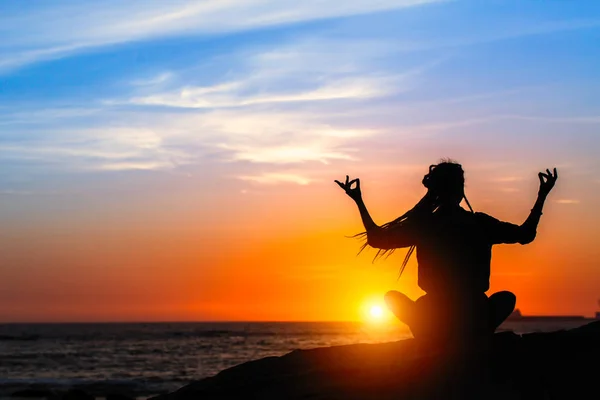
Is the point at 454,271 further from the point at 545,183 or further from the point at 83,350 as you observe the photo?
the point at 83,350

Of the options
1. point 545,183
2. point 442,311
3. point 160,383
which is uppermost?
point 545,183

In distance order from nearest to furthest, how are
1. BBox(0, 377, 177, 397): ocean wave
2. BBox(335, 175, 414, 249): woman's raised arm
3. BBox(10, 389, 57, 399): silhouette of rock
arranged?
BBox(335, 175, 414, 249): woman's raised arm
BBox(10, 389, 57, 399): silhouette of rock
BBox(0, 377, 177, 397): ocean wave

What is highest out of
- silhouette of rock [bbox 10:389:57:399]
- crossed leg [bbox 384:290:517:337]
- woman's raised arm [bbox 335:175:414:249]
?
woman's raised arm [bbox 335:175:414:249]

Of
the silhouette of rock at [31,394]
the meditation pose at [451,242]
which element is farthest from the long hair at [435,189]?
the silhouette of rock at [31,394]

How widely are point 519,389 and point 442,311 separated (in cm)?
88

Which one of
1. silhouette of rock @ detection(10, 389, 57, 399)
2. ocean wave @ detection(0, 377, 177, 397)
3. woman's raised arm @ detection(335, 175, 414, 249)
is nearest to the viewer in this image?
woman's raised arm @ detection(335, 175, 414, 249)

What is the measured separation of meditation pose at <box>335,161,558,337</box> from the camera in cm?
704

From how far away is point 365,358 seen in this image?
25.4 feet

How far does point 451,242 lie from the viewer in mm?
7027

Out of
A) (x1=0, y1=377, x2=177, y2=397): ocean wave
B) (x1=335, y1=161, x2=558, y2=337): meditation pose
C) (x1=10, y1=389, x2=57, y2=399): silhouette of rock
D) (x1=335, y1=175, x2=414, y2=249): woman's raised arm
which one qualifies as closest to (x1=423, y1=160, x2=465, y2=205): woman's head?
(x1=335, y1=161, x2=558, y2=337): meditation pose

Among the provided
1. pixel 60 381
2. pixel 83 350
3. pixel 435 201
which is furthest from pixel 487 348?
pixel 83 350

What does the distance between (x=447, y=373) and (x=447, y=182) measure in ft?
5.16

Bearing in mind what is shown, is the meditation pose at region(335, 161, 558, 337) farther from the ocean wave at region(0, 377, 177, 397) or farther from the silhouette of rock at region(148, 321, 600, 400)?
the ocean wave at region(0, 377, 177, 397)

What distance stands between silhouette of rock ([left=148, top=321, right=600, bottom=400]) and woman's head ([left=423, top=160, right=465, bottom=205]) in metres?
1.23
